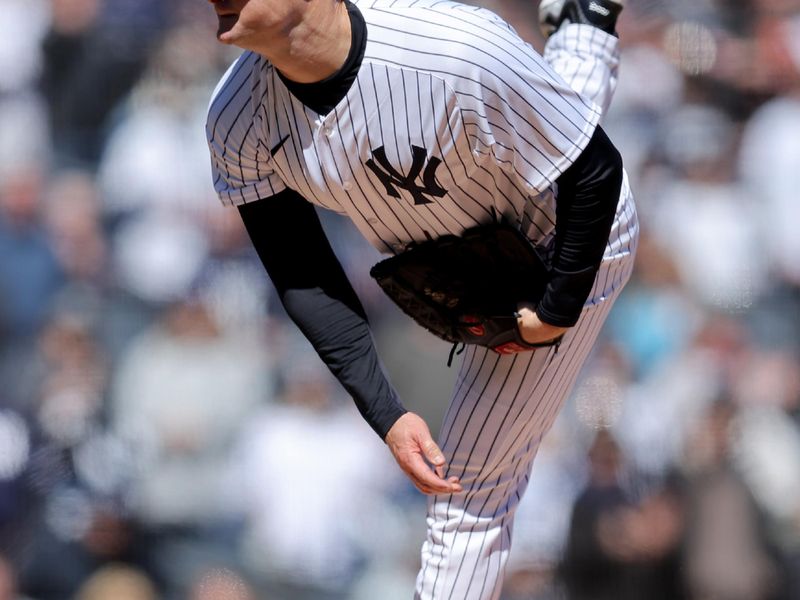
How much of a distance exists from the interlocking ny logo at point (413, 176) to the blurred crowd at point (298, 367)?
7.37 feet

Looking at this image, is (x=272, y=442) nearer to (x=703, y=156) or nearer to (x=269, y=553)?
(x=269, y=553)

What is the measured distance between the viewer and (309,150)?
7.22 ft

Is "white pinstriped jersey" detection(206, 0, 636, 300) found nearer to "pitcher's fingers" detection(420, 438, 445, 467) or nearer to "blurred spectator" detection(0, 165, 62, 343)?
"pitcher's fingers" detection(420, 438, 445, 467)

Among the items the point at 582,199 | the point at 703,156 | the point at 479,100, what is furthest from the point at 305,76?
the point at 703,156

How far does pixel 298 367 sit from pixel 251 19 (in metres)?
2.65

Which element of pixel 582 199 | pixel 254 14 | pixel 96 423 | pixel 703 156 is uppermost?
pixel 254 14

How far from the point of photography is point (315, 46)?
2057 mm

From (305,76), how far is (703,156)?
3.10 meters

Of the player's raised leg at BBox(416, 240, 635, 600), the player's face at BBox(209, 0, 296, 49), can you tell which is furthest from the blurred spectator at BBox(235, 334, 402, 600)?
the player's face at BBox(209, 0, 296, 49)

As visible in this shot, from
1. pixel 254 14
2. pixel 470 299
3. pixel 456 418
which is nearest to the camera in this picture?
pixel 254 14

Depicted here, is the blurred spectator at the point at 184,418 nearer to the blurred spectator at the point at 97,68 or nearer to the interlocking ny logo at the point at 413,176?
the blurred spectator at the point at 97,68

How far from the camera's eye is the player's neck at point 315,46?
204 cm

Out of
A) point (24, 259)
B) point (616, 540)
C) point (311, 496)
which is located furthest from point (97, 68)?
point (616, 540)

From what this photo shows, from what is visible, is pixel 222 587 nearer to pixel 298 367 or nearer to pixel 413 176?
pixel 298 367
